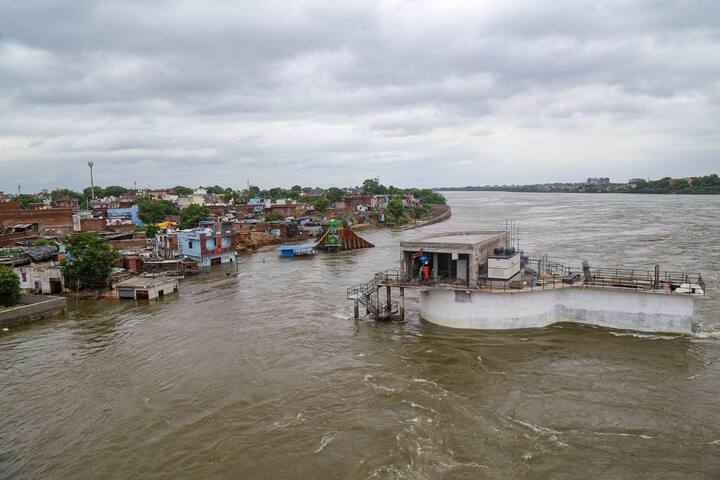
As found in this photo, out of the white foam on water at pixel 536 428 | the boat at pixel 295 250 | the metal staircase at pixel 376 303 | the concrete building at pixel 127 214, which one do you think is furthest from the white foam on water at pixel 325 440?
the concrete building at pixel 127 214

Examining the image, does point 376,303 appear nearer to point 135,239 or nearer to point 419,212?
point 135,239

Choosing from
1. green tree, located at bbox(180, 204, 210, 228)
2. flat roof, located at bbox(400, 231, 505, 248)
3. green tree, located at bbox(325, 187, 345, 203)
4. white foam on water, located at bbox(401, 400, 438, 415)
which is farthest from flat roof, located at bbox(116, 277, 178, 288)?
green tree, located at bbox(325, 187, 345, 203)

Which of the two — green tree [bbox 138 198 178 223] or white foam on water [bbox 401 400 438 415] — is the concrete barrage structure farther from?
green tree [bbox 138 198 178 223]

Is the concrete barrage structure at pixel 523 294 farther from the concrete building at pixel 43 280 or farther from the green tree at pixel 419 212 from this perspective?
the green tree at pixel 419 212

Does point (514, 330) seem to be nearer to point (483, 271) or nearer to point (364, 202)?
point (483, 271)

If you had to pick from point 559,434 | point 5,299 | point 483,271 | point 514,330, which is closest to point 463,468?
point 559,434

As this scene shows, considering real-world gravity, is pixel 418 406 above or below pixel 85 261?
below

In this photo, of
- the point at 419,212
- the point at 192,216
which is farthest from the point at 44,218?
the point at 419,212
